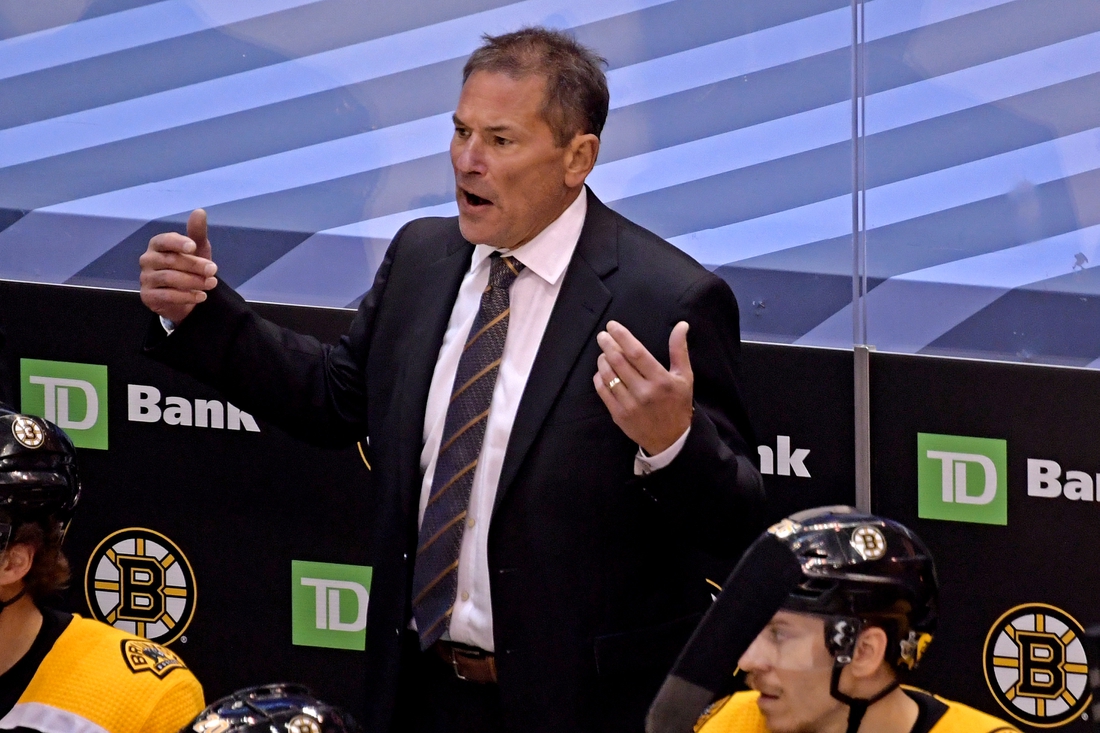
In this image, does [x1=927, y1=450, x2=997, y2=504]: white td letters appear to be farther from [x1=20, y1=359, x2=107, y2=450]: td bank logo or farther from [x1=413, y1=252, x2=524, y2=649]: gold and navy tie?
[x1=20, y1=359, x2=107, y2=450]: td bank logo

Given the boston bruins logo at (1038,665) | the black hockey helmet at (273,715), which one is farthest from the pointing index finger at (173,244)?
the boston bruins logo at (1038,665)

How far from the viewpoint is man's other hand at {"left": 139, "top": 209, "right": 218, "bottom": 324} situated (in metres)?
3.10

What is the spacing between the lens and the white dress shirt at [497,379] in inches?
120

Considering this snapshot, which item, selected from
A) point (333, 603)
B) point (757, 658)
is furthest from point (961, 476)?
point (333, 603)

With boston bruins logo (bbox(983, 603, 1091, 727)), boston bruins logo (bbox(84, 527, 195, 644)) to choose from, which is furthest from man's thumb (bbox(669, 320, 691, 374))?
boston bruins logo (bbox(84, 527, 195, 644))

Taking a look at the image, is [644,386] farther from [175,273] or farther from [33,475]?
[33,475]

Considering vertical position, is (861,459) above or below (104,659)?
above

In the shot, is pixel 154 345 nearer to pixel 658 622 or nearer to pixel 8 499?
pixel 8 499

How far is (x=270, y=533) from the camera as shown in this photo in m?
4.39

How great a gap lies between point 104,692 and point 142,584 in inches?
61.9

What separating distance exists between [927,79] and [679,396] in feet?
5.32

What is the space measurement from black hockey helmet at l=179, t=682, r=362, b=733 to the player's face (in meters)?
0.69

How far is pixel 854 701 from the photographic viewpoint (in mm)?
2633

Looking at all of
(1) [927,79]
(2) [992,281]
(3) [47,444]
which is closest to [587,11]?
(1) [927,79]
